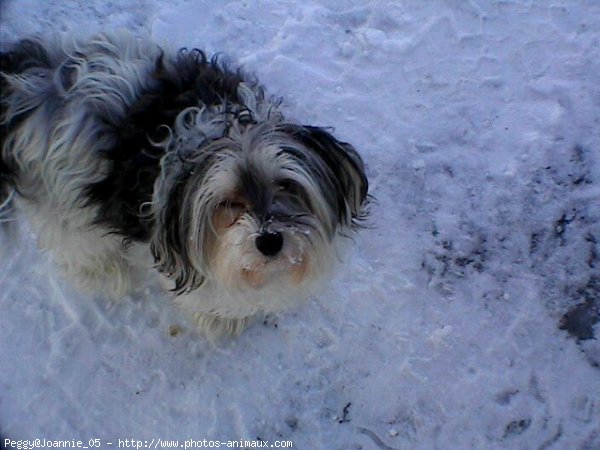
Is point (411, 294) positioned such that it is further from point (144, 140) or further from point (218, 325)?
point (144, 140)

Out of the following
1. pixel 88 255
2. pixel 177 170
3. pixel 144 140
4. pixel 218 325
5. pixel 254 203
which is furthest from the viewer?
pixel 218 325

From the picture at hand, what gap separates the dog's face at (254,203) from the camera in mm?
2279

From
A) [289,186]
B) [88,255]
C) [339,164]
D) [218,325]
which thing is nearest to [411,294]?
[218,325]

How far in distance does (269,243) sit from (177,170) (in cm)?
48

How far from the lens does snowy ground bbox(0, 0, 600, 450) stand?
10.3 ft

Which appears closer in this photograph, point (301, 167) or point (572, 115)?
point (301, 167)

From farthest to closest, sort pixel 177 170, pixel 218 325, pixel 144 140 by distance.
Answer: pixel 218 325
pixel 144 140
pixel 177 170

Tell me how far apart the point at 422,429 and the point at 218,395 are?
3.51 feet

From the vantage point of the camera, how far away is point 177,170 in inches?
94.4

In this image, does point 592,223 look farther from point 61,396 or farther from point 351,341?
point 61,396

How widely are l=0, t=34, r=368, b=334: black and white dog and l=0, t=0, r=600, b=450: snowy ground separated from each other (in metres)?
0.49

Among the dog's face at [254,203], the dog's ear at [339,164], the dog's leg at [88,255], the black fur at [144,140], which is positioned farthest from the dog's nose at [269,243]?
the dog's leg at [88,255]

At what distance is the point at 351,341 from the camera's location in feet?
10.8

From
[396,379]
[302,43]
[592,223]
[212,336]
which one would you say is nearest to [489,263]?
[592,223]
